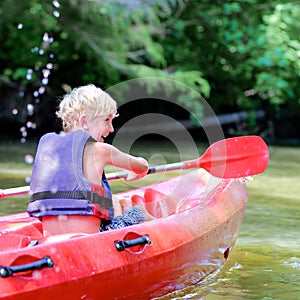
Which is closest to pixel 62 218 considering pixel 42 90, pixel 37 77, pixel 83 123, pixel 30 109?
pixel 83 123

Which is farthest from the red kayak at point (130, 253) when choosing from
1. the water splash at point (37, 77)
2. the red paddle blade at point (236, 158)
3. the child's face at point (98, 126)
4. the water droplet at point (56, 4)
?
the water splash at point (37, 77)

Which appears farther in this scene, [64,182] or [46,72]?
[46,72]

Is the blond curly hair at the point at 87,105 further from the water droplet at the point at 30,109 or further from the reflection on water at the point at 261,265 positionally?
the water droplet at the point at 30,109

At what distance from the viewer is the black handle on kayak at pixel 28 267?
323 cm

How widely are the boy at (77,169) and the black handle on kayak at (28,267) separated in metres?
0.42

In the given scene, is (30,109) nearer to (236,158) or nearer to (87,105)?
(236,158)

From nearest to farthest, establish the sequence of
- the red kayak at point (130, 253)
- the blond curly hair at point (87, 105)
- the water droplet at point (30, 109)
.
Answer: the red kayak at point (130, 253), the blond curly hair at point (87, 105), the water droplet at point (30, 109)

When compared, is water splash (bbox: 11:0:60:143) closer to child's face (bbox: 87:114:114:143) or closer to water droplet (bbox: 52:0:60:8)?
water droplet (bbox: 52:0:60:8)

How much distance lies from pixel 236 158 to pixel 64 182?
164 cm

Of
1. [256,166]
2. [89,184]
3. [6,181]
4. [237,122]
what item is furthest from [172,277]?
[237,122]

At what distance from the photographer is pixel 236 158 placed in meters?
5.14

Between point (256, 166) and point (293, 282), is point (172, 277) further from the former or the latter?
point (256, 166)

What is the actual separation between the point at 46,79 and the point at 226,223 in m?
10.1

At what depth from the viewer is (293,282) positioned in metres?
4.55
